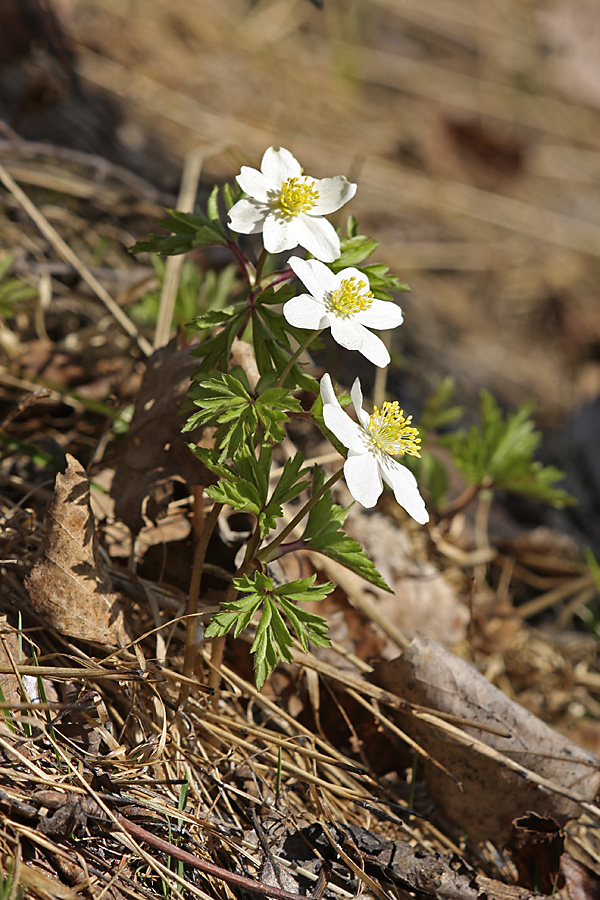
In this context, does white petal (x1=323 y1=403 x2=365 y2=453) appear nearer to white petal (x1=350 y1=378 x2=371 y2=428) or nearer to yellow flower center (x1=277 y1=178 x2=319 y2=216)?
white petal (x1=350 y1=378 x2=371 y2=428)

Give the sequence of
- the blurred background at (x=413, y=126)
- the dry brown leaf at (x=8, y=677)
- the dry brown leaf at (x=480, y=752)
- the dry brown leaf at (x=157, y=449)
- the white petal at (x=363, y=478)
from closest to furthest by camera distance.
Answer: the white petal at (x=363, y=478)
the dry brown leaf at (x=8, y=677)
the dry brown leaf at (x=157, y=449)
the dry brown leaf at (x=480, y=752)
the blurred background at (x=413, y=126)

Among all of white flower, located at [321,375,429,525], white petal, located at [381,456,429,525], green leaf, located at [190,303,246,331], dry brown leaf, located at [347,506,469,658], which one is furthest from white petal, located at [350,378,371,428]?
dry brown leaf, located at [347,506,469,658]

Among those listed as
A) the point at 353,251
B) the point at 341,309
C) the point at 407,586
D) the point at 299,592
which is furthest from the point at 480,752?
the point at 353,251

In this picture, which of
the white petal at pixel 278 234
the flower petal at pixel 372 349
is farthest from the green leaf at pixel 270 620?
the white petal at pixel 278 234

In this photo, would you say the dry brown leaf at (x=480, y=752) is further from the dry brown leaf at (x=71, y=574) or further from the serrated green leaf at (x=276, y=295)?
the serrated green leaf at (x=276, y=295)

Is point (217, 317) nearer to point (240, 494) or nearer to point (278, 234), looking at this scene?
point (278, 234)

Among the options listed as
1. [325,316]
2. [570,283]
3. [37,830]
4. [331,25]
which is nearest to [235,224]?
[325,316]
